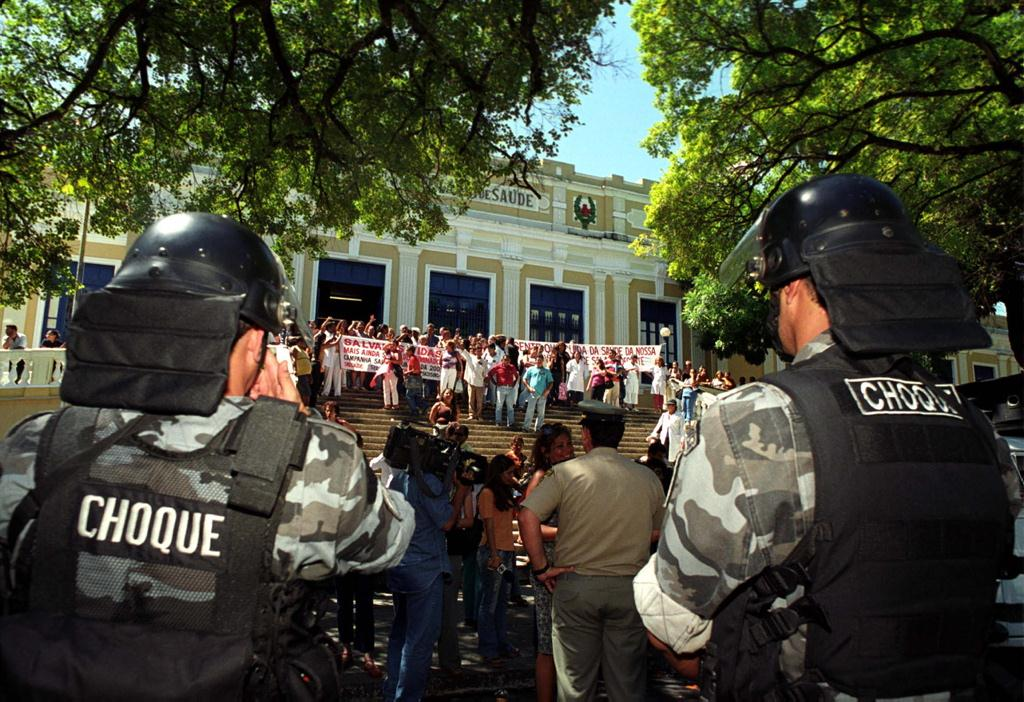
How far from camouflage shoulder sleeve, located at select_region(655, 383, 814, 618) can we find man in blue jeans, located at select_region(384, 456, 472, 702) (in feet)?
9.68

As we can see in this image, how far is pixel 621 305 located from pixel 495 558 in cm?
2365

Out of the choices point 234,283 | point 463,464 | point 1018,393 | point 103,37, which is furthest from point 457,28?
A: point 234,283

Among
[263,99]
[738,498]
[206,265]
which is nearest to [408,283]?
[263,99]

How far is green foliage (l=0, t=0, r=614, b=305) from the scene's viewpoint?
31.7 feet

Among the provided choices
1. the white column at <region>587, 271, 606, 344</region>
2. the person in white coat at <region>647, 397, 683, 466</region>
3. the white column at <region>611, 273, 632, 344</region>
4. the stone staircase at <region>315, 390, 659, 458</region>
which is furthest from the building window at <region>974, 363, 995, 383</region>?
the person in white coat at <region>647, 397, 683, 466</region>

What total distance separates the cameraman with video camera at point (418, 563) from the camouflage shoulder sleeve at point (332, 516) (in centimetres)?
261

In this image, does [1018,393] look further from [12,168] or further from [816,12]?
[12,168]

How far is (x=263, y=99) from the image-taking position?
432 inches

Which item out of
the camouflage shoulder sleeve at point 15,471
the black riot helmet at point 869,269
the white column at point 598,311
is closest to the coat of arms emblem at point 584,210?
the white column at point 598,311

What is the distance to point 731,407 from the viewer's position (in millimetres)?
1829

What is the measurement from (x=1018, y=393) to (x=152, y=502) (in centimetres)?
522

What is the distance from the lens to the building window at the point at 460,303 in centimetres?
2623

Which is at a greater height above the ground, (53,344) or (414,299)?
(414,299)

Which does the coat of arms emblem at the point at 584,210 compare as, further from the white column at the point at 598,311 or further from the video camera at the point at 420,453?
the video camera at the point at 420,453
